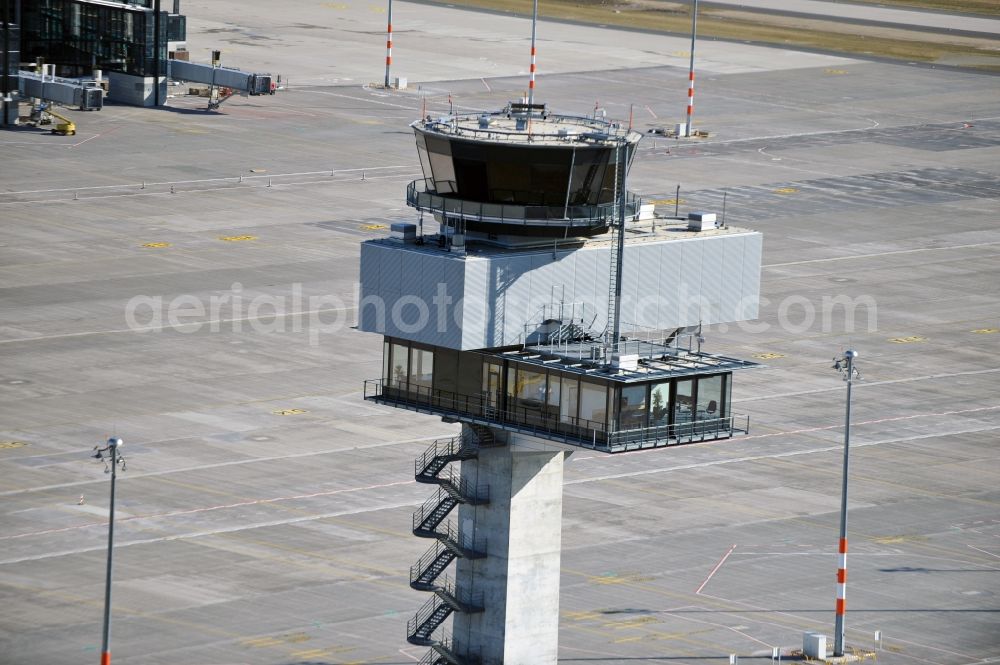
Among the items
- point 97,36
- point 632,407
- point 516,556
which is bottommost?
point 516,556

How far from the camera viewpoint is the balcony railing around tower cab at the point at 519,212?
71.2 m

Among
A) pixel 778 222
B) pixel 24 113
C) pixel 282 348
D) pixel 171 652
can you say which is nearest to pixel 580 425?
pixel 171 652

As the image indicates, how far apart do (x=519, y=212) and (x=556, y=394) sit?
20.3 feet

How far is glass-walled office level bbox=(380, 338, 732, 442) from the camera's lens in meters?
69.4

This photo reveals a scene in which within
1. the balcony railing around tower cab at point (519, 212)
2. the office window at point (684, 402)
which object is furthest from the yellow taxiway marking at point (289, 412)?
the office window at point (684, 402)

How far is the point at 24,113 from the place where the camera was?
17962cm

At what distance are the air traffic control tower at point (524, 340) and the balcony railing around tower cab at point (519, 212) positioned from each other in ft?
0.22

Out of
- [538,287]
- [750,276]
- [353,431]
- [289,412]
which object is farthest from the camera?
[289,412]

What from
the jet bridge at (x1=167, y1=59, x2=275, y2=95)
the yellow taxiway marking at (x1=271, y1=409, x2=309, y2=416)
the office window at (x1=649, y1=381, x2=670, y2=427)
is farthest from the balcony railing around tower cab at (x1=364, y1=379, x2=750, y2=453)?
the jet bridge at (x1=167, y1=59, x2=275, y2=95)

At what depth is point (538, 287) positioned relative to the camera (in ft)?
233

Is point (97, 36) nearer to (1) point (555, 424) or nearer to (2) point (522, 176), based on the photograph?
(2) point (522, 176)

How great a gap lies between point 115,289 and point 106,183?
101 ft

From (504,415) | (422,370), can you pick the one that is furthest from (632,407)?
(422,370)

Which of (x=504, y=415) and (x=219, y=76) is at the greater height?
(x=219, y=76)
